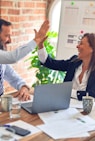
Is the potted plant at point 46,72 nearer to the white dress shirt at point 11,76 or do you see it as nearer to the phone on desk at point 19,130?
the white dress shirt at point 11,76

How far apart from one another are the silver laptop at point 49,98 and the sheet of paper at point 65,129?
17cm

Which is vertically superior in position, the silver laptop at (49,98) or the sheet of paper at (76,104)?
the silver laptop at (49,98)

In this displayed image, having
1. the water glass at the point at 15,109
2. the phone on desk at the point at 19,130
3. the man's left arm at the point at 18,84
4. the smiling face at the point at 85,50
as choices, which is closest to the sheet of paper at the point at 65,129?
the phone on desk at the point at 19,130

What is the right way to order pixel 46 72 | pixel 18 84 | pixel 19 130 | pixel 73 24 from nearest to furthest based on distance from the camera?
pixel 19 130
pixel 18 84
pixel 73 24
pixel 46 72

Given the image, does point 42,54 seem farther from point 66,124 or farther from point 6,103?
point 66,124

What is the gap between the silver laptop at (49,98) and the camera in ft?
5.63

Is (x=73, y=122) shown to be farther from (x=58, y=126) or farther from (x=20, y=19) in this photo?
(x=20, y=19)

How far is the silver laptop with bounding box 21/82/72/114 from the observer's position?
5.63 ft

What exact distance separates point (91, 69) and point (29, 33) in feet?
4.68

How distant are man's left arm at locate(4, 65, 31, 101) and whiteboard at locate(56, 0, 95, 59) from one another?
1045mm

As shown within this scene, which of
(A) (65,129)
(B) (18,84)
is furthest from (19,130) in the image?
(B) (18,84)

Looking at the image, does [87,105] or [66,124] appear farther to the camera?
[87,105]

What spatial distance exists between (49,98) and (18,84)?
2.00 ft

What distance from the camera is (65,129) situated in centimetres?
157
